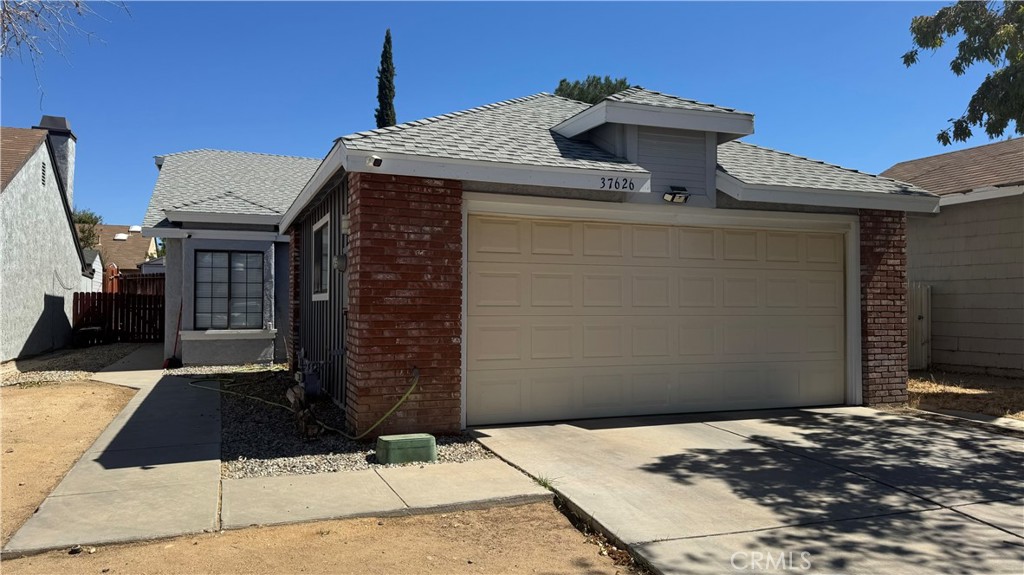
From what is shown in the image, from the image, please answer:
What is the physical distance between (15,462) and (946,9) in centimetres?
1309

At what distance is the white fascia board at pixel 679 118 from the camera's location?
305 inches

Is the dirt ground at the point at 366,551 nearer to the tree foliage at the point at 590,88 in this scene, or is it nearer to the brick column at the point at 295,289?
the brick column at the point at 295,289

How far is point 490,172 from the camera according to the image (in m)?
6.79

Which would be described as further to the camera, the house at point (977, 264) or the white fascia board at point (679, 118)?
the house at point (977, 264)

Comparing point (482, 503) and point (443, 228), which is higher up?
point (443, 228)

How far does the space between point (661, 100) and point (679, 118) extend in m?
0.55

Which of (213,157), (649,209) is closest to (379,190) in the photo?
(649,209)

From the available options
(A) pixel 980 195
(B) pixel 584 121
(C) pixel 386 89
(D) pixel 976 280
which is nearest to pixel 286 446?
(B) pixel 584 121

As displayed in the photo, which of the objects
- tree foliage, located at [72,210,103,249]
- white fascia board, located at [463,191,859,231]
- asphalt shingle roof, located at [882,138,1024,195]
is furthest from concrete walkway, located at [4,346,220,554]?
tree foliage, located at [72,210,103,249]

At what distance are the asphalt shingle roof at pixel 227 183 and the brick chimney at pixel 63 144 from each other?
4095 millimetres

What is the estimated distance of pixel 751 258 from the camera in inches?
338

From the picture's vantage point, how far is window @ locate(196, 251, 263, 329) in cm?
1359

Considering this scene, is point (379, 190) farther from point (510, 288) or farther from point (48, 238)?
point (48, 238)

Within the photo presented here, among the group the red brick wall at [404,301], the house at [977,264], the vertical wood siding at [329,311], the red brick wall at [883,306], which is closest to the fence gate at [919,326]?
the house at [977,264]
